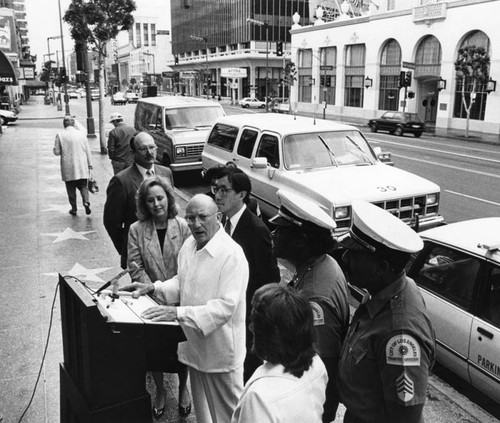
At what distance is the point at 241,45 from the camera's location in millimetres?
95438

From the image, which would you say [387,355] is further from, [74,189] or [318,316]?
[74,189]

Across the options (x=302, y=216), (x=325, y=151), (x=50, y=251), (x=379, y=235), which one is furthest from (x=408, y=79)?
(x=379, y=235)

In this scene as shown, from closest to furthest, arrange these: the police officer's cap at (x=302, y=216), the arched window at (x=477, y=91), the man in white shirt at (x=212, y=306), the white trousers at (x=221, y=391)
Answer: the police officer's cap at (x=302, y=216), the man in white shirt at (x=212, y=306), the white trousers at (x=221, y=391), the arched window at (x=477, y=91)

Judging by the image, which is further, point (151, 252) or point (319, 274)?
point (151, 252)

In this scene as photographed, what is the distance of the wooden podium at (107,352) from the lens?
2.69 meters

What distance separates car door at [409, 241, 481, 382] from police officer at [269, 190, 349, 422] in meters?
2.18

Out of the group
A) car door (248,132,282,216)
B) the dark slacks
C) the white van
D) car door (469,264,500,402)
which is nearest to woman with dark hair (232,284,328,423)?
car door (469,264,500,402)

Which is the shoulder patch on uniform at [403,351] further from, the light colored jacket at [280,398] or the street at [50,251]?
the street at [50,251]

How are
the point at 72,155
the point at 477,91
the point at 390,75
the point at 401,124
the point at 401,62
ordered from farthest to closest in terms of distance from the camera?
the point at 390,75 → the point at 401,62 → the point at 477,91 → the point at 401,124 → the point at 72,155

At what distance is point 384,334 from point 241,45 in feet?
322

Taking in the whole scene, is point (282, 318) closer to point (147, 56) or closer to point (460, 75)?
point (460, 75)

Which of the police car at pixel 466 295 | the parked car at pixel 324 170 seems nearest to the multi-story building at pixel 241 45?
the parked car at pixel 324 170

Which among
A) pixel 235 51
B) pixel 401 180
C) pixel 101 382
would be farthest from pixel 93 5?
pixel 235 51

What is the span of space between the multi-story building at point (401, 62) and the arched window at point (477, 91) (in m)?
0.07
